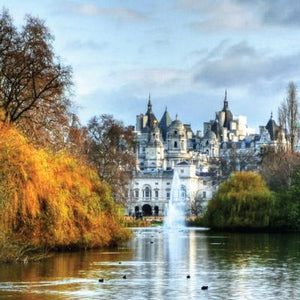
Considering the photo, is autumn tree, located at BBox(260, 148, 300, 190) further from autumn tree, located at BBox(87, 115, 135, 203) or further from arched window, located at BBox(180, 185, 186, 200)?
arched window, located at BBox(180, 185, 186, 200)

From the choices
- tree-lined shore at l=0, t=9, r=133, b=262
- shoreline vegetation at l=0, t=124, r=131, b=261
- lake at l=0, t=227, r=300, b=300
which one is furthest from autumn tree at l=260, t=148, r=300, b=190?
lake at l=0, t=227, r=300, b=300

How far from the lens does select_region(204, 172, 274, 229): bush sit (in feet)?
203

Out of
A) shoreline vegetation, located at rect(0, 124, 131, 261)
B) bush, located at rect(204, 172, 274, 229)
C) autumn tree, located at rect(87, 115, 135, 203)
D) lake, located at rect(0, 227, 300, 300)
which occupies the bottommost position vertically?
lake, located at rect(0, 227, 300, 300)

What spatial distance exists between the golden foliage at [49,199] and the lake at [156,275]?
87cm

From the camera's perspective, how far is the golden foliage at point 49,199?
2798 cm

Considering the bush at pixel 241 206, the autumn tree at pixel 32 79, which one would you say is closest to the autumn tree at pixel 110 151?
the bush at pixel 241 206

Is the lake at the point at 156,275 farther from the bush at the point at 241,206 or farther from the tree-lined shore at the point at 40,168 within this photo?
the bush at the point at 241,206

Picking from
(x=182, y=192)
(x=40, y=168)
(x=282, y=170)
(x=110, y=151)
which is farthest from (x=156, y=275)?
(x=182, y=192)

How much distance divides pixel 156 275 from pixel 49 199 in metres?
6.83

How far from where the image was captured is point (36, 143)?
35.3 metres

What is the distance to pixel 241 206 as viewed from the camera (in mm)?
63094

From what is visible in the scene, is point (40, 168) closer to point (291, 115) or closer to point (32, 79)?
point (32, 79)

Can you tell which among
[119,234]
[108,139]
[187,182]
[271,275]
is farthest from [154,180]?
[271,275]

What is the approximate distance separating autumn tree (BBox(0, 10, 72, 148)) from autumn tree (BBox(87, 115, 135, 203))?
72.3 feet
